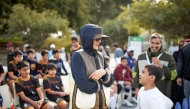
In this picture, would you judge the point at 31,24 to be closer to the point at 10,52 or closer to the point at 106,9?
the point at 10,52

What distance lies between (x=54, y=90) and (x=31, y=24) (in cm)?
1134

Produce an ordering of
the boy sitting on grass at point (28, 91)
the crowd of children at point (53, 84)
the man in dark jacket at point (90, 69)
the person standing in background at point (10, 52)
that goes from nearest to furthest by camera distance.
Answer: the man in dark jacket at point (90, 69) → the crowd of children at point (53, 84) → the boy sitting on grass at point (28, 91) → the person standing in background at point (10, 52)

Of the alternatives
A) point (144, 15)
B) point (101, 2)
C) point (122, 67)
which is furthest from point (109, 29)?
point (122, 67)

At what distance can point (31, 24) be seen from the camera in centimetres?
1652

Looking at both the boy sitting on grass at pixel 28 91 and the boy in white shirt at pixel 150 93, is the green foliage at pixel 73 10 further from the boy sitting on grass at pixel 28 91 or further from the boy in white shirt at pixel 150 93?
the boy in white shirt at pixel 150 93

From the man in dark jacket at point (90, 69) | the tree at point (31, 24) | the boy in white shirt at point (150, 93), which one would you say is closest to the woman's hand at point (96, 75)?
the man in dark jacket at point (90, 69)

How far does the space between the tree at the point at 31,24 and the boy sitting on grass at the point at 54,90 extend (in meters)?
11.1

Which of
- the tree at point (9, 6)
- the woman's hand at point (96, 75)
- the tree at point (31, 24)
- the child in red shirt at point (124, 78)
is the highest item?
the tree at point (9, 6)

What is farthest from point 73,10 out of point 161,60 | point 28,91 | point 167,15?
point 161,60

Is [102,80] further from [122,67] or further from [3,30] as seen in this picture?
[3,30]

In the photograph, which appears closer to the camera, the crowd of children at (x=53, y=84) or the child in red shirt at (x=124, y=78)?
the crowd of children at (x=53, y=84)

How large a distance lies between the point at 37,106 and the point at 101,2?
32.3m

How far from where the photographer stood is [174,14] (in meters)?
9.94

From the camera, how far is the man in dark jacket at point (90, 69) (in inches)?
108
